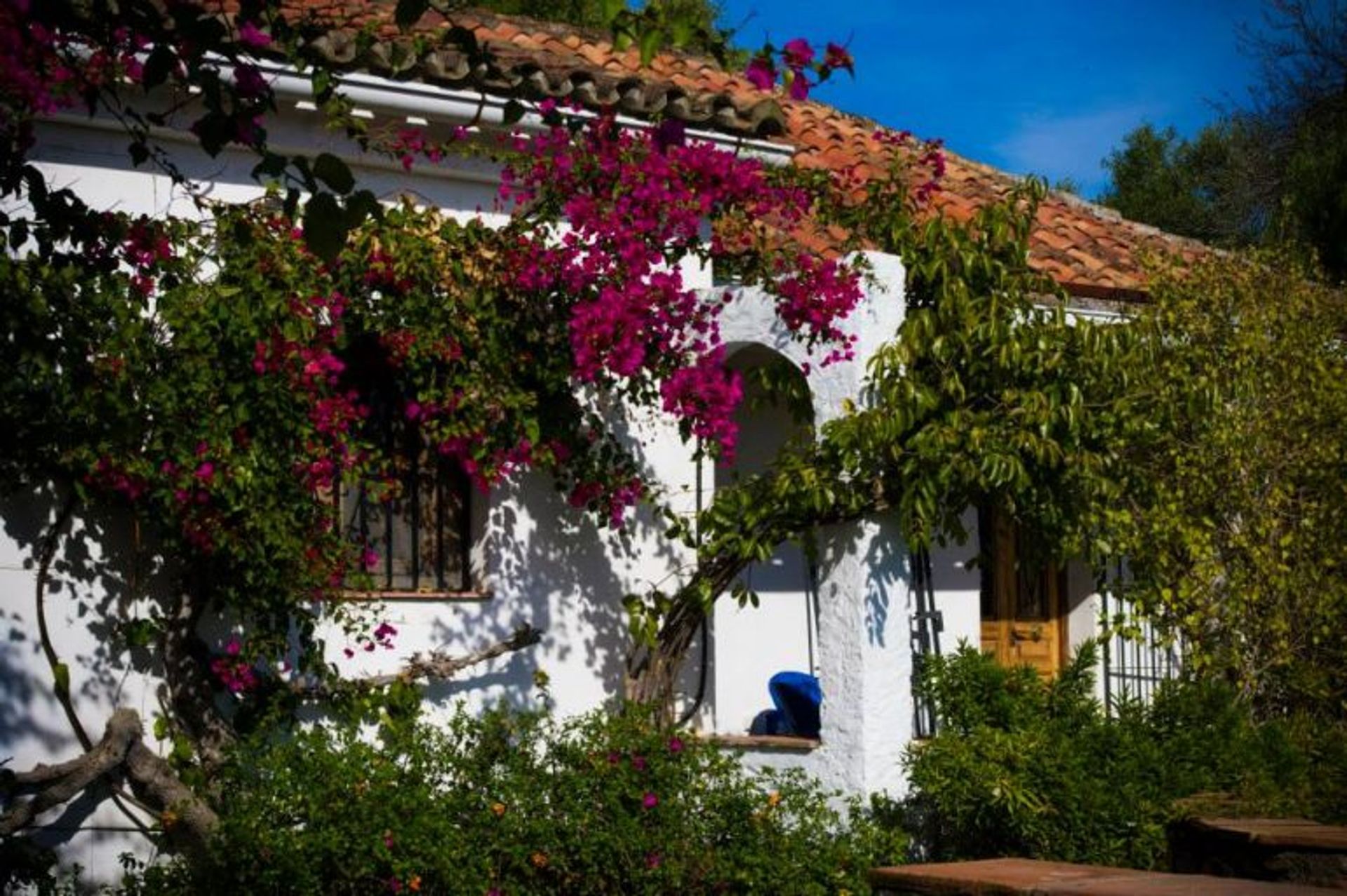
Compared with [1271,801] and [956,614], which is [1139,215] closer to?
[956,614]

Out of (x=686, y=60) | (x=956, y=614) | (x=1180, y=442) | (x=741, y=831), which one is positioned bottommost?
(x=741, y=831)

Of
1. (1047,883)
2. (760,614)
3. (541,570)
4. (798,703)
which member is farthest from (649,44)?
(760,614)

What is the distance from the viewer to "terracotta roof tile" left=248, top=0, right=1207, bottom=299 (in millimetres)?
9312

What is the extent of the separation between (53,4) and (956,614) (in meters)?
7.89

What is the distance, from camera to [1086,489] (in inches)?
374

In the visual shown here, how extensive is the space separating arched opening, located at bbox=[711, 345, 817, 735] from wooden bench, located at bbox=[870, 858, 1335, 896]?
13.3 ft

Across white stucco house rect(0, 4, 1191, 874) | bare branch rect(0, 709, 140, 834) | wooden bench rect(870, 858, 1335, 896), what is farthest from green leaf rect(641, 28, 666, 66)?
bare branch rect(0, 709, 140, 834)

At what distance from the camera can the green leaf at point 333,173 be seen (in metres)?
4.63

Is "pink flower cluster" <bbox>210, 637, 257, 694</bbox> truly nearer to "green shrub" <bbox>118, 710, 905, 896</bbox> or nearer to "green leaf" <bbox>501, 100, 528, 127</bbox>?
"green shrub" <bbox>118, 710, 905, 896</bbox>

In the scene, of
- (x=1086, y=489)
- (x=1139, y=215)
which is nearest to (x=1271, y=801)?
(x=1086, y=489)

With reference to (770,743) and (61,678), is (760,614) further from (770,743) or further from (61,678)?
(61,678)

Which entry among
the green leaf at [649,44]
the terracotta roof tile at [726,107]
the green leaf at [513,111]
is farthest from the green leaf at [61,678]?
the green leaf at [649,44]

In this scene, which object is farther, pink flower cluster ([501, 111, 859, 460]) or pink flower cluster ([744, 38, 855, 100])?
pink flower cluster ([501, 111, 859, 460])

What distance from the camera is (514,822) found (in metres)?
7.99
